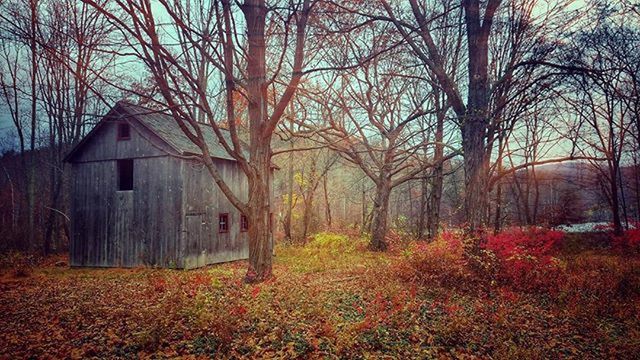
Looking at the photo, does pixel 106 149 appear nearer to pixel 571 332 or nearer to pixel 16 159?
pixel 571 332

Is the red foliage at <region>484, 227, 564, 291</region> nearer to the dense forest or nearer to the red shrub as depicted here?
the dense forest

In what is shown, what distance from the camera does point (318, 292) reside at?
8.93 m

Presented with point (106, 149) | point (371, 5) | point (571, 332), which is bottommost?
point (571, 332)

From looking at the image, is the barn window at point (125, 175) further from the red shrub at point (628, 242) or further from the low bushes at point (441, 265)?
the red shrub at point (628, 242)

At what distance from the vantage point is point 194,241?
16312 millimetres

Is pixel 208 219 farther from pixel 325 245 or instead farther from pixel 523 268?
pixel 523 268

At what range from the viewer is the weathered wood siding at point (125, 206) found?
1598 cm

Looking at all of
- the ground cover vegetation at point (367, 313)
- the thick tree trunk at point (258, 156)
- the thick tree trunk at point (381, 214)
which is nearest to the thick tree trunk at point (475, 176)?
the ground cover vegetation at point (367, 313)

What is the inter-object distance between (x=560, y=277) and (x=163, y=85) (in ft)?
36.0

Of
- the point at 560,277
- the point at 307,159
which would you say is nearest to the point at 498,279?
the point at 560,277

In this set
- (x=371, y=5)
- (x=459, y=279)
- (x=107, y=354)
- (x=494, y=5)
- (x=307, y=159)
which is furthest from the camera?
(x=307, y=159)

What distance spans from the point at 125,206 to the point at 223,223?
4431mm

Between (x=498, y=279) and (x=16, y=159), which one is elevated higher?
(x=16, y=159)

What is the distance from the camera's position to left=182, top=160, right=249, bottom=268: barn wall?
16.2 m
